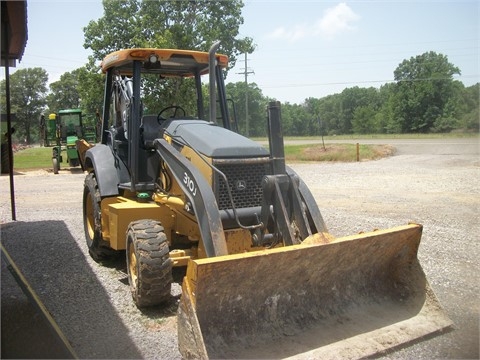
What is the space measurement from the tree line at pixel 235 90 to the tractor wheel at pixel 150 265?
5.49ft

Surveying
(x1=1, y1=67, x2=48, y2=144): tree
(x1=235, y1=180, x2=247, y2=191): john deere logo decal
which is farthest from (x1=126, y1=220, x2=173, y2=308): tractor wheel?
(x1=1, y1=67, x2=48, y2=144): tree

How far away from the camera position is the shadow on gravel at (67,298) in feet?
12.8

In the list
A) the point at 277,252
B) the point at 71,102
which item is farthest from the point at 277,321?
the point at 71,102

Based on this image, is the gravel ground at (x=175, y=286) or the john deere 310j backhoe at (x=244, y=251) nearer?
the john deere 310j backhoe at (x=244, y=251)

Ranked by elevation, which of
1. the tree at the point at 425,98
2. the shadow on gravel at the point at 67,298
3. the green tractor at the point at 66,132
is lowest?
the shadow on gravel at the point at 67,298

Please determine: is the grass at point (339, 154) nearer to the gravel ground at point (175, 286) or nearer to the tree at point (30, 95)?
the gravel ground at point (175, 286)

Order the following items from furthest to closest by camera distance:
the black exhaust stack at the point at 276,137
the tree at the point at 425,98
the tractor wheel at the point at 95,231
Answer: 1. the tree at the point at 425,98
2. the tractor wheel at the point at 95,231
3. the black exhaust stack at the point at 276,137

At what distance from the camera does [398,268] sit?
14.7 feet

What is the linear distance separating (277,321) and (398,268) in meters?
1.40

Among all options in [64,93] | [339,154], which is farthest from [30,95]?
[339,154]

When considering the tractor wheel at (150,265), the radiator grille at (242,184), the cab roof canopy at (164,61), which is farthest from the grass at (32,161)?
the radiator grille at (242,184)

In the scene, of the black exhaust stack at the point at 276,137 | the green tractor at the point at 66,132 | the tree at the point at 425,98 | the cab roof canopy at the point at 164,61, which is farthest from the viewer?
the tree at the point at 425,98

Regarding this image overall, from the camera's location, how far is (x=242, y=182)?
15.0ft

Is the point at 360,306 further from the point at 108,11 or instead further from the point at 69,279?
the point at 108,11
